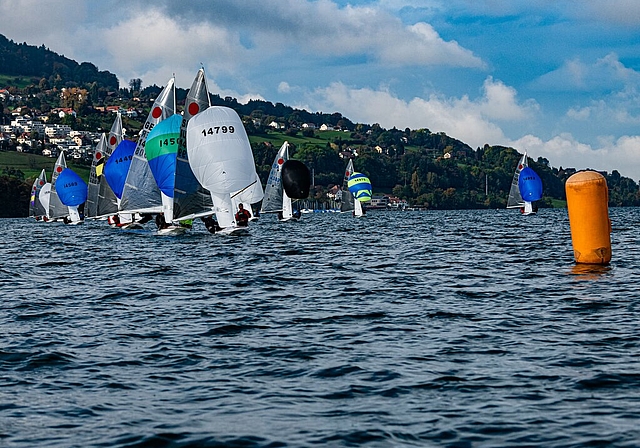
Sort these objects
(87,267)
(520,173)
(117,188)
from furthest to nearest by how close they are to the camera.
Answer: (520,173)
(117,188)
(87,267)

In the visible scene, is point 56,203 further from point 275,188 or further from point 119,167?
point 119,167

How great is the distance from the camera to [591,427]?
10.1 m

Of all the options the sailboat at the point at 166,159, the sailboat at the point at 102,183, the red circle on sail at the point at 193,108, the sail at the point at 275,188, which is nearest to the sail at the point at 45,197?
the sail at the point at 275,188

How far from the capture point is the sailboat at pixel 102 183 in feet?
245

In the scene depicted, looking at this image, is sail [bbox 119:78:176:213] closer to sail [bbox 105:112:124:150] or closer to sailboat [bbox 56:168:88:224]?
sail [bbox 105:112:124:150]

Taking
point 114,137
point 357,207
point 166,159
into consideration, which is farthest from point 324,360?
point 357,207

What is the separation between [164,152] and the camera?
53.9m

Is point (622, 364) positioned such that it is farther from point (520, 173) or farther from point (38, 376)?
point (520, 173)

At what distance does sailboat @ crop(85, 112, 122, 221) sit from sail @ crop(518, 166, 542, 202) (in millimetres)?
65392

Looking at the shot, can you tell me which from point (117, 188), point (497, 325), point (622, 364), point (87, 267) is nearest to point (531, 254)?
point (87, 267)

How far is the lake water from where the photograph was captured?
10227 mm

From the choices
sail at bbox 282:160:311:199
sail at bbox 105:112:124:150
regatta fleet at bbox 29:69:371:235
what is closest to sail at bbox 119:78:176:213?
regatta fleet at bbox 29:69:371:235

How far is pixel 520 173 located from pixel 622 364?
116 meters

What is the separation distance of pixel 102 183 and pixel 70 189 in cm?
2225
